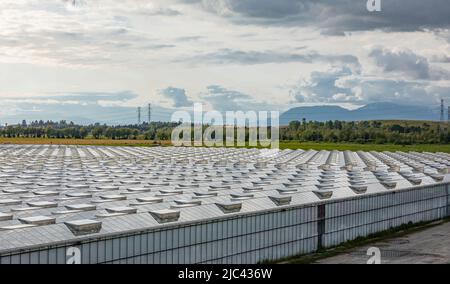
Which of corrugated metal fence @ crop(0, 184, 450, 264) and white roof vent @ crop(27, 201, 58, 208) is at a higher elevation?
white roof vent @ crop(27, 201, 58, 208)

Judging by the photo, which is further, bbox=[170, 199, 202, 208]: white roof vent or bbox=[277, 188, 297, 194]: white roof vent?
bbox=[277, 188, 297, 194]: white roof vent

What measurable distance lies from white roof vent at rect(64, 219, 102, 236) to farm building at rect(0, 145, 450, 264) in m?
0.06

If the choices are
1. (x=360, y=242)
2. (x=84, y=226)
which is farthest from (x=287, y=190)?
(x=84, y=226)

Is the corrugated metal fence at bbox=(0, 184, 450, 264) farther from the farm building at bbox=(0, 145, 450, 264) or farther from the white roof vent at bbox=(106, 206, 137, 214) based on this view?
the white roof vent at bbox=(106, 206, 137, 214)

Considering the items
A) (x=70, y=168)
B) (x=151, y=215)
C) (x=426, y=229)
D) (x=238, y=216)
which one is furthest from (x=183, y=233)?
(x=70, y=168)

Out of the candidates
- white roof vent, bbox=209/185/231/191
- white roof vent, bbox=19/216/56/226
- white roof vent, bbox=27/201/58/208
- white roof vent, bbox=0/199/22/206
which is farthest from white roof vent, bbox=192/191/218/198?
white roof vent, bbox=19/216/56/226

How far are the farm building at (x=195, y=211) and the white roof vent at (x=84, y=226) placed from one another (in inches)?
2.5

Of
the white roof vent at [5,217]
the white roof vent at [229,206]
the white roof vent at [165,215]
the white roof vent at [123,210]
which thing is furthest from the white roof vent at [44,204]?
the white roof vent at [229,206]

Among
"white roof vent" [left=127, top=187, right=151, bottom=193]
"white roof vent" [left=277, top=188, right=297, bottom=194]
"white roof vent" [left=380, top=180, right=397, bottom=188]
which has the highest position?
"white roof vent" [left=127, top=187, right=151, bottom=193]

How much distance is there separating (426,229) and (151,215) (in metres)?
37.4

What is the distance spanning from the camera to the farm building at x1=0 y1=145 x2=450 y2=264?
41156 mm

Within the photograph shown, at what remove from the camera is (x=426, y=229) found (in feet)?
237

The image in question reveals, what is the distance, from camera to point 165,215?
1834 inches
